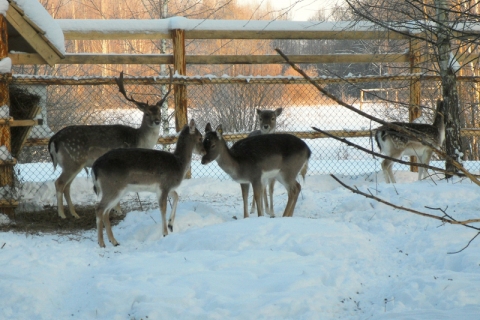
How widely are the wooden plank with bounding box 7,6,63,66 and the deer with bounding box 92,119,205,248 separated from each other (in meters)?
2.47

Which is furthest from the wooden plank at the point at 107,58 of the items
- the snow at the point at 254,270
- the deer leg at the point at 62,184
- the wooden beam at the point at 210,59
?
the snow at the point at 254,270

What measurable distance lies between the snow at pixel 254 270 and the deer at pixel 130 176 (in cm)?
36

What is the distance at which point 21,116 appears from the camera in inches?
372

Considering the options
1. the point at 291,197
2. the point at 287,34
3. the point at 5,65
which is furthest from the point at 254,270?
the point at 287,34

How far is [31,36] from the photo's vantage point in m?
8.55

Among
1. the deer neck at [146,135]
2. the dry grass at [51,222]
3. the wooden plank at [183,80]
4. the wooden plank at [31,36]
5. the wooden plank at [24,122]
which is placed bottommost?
the dry grass at [51,222]

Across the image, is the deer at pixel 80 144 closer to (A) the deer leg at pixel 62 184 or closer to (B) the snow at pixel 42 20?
(A) the deer leg at pixel 62 184

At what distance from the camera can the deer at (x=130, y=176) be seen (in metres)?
7.04

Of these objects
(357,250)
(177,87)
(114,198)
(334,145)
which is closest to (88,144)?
(114,198)

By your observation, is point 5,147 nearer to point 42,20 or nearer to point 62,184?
point 62,184

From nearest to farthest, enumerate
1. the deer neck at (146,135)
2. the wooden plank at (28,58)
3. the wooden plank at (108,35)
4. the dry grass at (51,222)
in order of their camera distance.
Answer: the dry grass at (51,222) → the wooden plank at (28,58) → the deer neck at (146,135) → the wooden plank at (108,35)

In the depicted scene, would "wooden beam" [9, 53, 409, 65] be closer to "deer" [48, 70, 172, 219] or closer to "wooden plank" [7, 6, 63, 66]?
"wooden plank" [7, 6, 63, 66]

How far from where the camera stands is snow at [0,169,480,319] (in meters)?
4.56

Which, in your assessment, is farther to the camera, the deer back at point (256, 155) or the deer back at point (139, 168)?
the deer back at point (256, 155)
